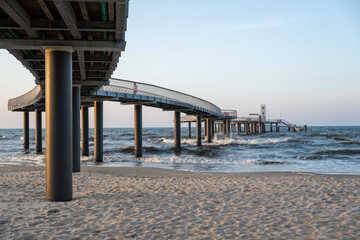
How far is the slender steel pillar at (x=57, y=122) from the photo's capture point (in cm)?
737

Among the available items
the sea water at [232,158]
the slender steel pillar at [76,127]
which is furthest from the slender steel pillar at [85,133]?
the slender steel pillar at [76,127]

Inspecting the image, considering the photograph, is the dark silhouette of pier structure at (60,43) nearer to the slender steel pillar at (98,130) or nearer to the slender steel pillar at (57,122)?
the slender steel pillar at (57,122)

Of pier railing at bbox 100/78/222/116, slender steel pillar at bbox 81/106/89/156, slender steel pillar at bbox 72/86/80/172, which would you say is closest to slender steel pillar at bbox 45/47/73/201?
slender steel pillar at bbox 72/86/80/172

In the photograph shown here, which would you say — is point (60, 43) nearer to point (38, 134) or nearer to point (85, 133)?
point (85, 133)

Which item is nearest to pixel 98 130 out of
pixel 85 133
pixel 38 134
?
pixel 85 133

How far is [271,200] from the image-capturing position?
7.57 m

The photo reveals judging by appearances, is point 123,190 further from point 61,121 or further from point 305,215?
point 305,215

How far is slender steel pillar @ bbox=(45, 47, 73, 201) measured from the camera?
737cm

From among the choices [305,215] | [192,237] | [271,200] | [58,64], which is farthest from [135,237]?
[58,64]

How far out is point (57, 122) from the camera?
7387 mm

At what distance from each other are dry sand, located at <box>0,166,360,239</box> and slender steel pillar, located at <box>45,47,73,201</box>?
40cm

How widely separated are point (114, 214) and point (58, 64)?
11.1 feet

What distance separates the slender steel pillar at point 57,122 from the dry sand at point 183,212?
1.31 ft

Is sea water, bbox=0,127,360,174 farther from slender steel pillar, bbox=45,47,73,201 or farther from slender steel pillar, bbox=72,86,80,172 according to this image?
slender steel pillar, bbox=45,47,73,201
